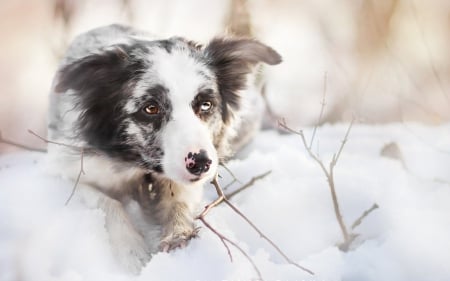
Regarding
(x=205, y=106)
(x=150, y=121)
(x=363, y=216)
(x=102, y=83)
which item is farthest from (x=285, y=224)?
(x=102, y=83)

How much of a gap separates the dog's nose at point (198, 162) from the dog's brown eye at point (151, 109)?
0.36 m

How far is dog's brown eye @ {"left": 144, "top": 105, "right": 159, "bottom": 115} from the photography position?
2.56 meters

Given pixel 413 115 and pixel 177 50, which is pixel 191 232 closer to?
pixel 177 50

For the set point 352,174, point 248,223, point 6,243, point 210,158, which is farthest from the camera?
point 352,174

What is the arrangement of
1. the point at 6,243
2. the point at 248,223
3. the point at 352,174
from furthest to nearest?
1. the point at 352,174
2. the point at 248,223
3. the point at 6,243

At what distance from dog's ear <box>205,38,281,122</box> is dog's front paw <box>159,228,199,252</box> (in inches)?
30.2

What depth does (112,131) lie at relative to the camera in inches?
109

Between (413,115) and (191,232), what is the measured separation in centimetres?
177

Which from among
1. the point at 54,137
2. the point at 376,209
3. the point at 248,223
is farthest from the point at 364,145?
the point at 54,137

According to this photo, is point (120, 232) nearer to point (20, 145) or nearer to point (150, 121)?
point (150, 121)

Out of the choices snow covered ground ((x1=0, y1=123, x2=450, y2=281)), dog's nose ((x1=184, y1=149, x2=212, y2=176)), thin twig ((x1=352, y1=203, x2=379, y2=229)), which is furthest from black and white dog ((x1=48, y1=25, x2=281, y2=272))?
thin twig ((x1=352, y1=203, x2=379, y2=229))

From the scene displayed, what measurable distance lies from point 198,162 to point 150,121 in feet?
1.35

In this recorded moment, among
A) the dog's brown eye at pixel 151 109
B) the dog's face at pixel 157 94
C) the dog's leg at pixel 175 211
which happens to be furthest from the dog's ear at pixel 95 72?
the dog's leg at pixel 175 211

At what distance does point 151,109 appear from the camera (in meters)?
2.58
